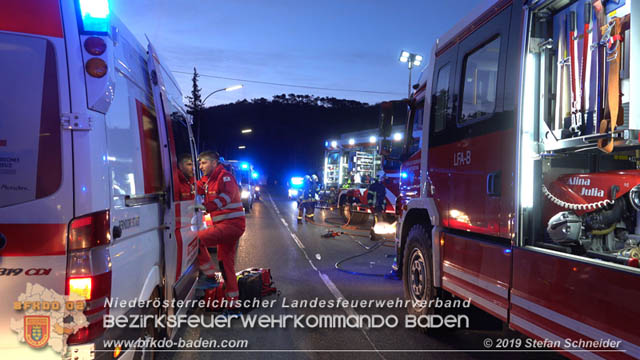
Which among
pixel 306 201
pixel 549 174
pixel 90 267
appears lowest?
pixel 306 201

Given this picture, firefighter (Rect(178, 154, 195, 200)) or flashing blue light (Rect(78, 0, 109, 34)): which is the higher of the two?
flashing blue light (Rect(78, 0, 109, 34))

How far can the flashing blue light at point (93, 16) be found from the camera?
250 cm

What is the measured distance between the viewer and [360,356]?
177 inches

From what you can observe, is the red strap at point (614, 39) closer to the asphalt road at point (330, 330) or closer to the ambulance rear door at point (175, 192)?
the asphalt road at point (330, 330)

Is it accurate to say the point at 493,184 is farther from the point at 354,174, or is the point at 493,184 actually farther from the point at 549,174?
the point at 354,174

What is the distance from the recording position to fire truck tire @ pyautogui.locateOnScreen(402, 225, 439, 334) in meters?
5.07

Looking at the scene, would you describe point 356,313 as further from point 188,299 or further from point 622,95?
point 622,95

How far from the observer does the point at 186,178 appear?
5.19 meters

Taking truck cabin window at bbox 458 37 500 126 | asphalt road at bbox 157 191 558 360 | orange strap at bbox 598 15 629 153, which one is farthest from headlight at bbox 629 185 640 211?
asphalt road at bbox 157 191 558 360

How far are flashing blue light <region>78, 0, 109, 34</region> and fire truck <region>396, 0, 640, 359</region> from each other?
2788mm

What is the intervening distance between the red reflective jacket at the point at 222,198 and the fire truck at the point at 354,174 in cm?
639

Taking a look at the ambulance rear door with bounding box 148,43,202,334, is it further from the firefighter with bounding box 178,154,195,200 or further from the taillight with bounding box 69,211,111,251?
the taillight with bounding box 69,211,111,251

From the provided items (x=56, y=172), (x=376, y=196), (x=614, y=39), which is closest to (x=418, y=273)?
(x=614, y=39)

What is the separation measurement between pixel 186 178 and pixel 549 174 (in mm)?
3568
